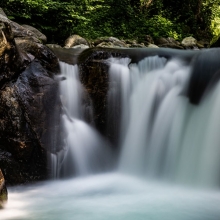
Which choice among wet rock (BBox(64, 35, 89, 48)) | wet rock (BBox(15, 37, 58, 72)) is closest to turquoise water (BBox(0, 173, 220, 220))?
wet rock (BBox(15, 37, 58, 72))

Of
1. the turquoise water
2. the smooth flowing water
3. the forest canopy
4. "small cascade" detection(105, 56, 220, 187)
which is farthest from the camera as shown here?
the forest canopy

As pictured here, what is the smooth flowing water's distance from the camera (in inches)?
167

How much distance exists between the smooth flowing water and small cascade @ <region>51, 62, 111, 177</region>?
2 centimetres

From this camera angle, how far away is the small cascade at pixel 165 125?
208 inches

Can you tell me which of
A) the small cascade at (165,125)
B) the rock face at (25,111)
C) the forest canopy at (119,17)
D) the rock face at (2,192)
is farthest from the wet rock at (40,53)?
the forest canopy at (119,17)

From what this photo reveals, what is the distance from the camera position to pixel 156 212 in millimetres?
4133

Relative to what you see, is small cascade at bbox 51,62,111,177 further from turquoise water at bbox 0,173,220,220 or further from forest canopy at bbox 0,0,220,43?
forest canopy at bbox 0,0,220,43

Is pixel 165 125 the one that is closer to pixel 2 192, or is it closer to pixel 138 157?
pixel 138 157

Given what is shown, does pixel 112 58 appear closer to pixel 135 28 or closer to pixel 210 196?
pixel 210 196

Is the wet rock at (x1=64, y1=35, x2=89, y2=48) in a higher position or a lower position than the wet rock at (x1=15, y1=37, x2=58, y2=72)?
lower

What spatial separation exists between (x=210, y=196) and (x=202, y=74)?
2.30 meters

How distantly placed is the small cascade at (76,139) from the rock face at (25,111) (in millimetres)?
193

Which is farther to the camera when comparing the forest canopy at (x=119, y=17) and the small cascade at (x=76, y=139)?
the forest canopy at (x=119, y=17)

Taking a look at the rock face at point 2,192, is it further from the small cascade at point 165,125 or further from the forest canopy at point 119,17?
the forest canopy at point 119,17
